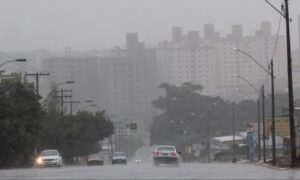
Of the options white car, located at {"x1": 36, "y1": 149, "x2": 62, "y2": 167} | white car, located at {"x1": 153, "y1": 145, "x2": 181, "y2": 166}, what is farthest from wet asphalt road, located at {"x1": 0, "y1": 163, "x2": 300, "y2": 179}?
white car, located at {"x1": 36, "y1": 149, "x2": 62, "y2": 167}

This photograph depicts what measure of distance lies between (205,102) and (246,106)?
8.51 metres

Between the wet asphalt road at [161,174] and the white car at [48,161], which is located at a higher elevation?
the white car at [48,161]

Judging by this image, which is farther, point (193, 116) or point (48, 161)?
point (193, 116)

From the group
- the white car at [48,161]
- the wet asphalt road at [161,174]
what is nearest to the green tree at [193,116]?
the white car at [48,161]

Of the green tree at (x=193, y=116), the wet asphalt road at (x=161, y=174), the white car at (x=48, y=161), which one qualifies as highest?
the green tree at (x=193, y=116)

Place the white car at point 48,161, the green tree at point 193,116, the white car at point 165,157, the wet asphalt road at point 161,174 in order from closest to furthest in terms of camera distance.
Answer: the wet asphalt road at point 161,174 → the white car at point 165,157 → the white car at point 48,161 → the green tree at point 193,116

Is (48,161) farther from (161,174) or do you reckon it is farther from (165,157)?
(161,174)

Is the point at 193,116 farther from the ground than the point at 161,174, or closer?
farther from the ground

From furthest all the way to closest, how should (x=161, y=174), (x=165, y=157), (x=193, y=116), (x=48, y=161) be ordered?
1. (x=193, y=116)
2. (x=48, y=161)
3. (x=165, y=157)
4. (x=161, y=174)

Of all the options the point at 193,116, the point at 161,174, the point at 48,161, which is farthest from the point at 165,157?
the point at 193,116

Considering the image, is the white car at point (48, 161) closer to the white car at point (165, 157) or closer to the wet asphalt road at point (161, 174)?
the white car at point (165, 157)

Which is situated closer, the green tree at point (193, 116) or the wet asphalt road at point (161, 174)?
the wet asphalt road at point (161, 174)

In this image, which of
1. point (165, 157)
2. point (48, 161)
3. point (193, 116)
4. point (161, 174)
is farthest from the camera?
point (193, 116)

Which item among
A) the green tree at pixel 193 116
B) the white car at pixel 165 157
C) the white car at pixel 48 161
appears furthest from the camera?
the green tree at pixel 193 116
